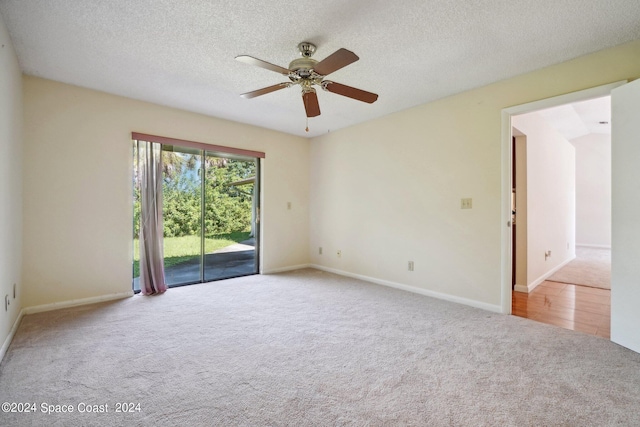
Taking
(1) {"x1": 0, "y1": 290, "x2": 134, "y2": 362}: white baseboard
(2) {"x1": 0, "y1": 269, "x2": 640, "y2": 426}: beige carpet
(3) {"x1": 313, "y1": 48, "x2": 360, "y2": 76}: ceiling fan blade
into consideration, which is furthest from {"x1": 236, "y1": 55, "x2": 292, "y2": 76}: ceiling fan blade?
(1) {"x1": 0, "y1": 290, "x2": 134, "y2": 362}: white baseboard

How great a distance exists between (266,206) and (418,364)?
11.5ft

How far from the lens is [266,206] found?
4898 mm

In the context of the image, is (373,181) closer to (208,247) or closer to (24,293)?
(208,247)

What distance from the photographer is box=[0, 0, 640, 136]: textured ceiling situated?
194cm

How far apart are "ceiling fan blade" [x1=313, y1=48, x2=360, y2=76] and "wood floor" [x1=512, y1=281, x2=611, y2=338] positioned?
3014mm

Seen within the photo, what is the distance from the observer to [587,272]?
4953 mm

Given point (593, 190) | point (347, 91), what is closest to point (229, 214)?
point (347, 91)

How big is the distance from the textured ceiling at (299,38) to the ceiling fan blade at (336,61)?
12.1 inches

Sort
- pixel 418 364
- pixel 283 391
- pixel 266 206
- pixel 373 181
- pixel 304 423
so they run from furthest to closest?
pixel 266 206
pixel 373 181
pixel 418 364
pixel 283 391
pixel 304 423

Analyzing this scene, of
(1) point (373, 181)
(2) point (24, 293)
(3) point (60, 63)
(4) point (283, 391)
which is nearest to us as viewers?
(4) point (283, 391)

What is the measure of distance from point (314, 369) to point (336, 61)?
210 centimetres

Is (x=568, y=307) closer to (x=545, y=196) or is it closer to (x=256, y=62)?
(x=545, y=196)

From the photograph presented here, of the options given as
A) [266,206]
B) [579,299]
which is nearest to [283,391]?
[266,206]

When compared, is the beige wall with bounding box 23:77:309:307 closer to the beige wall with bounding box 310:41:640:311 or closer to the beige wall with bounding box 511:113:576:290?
the beige wall with bounding box 310:41:640:311
